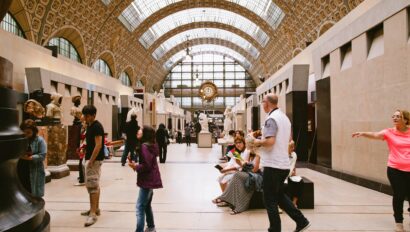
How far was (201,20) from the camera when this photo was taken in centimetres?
3841

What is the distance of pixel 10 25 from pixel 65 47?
18.5 ft

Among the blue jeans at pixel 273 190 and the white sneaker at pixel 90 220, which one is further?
the white sneaker at pixel 90 220

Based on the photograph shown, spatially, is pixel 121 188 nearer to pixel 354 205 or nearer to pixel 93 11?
pixel 354 205

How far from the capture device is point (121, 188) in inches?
267

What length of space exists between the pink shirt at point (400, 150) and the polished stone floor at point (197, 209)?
2.69 ft

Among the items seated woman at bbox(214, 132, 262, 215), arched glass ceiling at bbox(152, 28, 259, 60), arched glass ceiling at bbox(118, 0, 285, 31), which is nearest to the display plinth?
seated woman at bbox(214, 132, 262, 215)

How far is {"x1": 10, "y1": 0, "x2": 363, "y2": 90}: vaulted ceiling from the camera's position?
58.7 ft

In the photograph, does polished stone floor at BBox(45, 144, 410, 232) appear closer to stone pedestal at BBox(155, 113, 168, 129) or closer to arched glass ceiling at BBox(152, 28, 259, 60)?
stone pedestal at BBox(155, 113, 168, 129)

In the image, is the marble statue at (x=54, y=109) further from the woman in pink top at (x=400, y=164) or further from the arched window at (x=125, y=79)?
the arched window at (x=125, y=79)

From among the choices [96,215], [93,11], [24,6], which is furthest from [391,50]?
[93,11]

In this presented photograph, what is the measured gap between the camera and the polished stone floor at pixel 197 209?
4.16 metres

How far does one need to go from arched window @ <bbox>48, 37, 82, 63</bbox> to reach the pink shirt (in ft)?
65.6

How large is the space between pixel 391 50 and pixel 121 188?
6.02 m

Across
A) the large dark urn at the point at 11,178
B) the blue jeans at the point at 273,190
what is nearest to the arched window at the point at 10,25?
the large dark urn at the point at 11,178
